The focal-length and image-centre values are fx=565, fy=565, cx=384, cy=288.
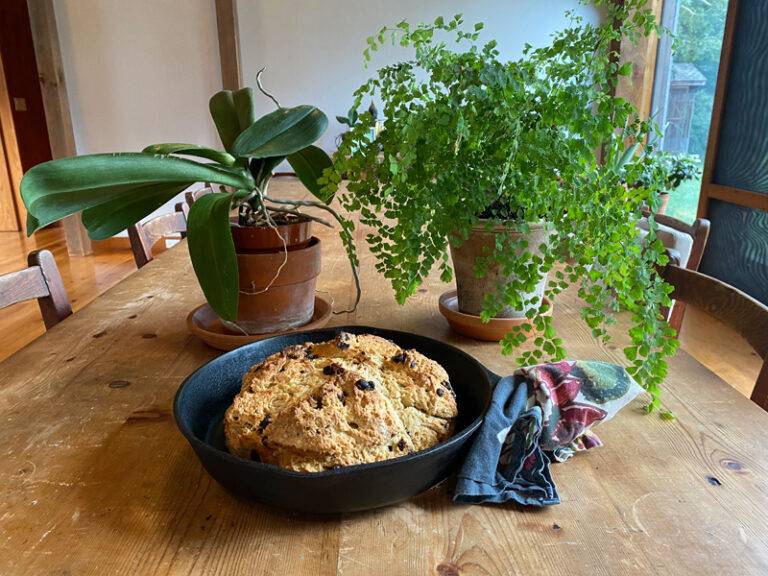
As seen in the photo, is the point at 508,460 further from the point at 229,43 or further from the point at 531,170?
the point at 229,43

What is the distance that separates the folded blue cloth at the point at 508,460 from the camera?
54 centimetres

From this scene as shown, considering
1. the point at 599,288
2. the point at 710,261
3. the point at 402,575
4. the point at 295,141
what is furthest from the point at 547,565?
the point at 710,261

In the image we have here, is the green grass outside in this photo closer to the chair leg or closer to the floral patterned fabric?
the chair leg

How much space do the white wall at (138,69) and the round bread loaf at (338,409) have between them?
14.4 ft

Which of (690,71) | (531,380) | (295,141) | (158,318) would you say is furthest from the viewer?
(690,71)

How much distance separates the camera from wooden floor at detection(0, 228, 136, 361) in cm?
287

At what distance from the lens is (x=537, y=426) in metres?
0.58

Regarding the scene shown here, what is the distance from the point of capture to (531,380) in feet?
2.07

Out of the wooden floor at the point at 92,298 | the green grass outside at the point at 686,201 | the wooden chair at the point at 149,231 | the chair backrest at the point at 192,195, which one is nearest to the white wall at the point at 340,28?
the wooden floor at the point at 92,298

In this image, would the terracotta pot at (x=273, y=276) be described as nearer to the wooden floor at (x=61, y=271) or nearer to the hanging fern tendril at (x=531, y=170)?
the hanging fern tendril at (x=531, y=170)

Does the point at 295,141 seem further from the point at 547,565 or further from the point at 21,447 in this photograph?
the point at 547,565

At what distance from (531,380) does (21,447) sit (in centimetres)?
58

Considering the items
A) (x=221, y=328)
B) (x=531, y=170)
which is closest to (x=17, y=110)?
(x=221, y=328)

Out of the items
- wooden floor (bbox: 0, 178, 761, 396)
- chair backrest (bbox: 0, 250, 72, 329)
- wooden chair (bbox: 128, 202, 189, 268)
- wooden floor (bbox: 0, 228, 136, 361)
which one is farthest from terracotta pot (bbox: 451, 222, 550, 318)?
wooden floor (bbox: 0, 228, 136, 361)
